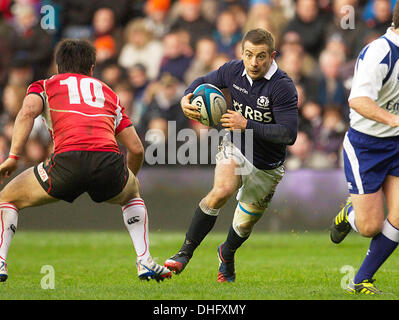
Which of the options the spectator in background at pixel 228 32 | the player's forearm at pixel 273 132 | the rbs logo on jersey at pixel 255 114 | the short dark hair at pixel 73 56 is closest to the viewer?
the short dark hair at pixel 73 56

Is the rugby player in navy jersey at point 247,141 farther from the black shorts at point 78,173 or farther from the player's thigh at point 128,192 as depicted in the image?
the black shorts at point 78,173

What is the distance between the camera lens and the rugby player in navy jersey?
7.23m

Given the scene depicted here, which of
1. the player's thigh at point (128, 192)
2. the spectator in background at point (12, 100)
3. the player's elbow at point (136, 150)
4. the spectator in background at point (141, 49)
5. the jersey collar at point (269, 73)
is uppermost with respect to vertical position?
the spectator in background at point (141, 49)

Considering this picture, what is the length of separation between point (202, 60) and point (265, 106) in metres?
6.41

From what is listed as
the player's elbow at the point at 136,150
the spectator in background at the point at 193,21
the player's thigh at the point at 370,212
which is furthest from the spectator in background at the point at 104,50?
the player's thigh at the point at 370,212

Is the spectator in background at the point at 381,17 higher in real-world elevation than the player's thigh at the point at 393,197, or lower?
higher

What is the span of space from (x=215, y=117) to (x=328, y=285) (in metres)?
1.81

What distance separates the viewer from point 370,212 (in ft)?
21.0

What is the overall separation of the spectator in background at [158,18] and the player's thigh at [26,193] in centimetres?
856

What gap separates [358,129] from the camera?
650 centimetres

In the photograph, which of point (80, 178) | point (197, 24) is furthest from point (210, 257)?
point (197, 24)

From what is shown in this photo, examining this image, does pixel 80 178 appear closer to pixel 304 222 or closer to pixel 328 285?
pixel 328 285

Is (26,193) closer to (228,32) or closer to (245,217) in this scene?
(245,217)

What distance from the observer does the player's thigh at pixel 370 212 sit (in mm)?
6395
